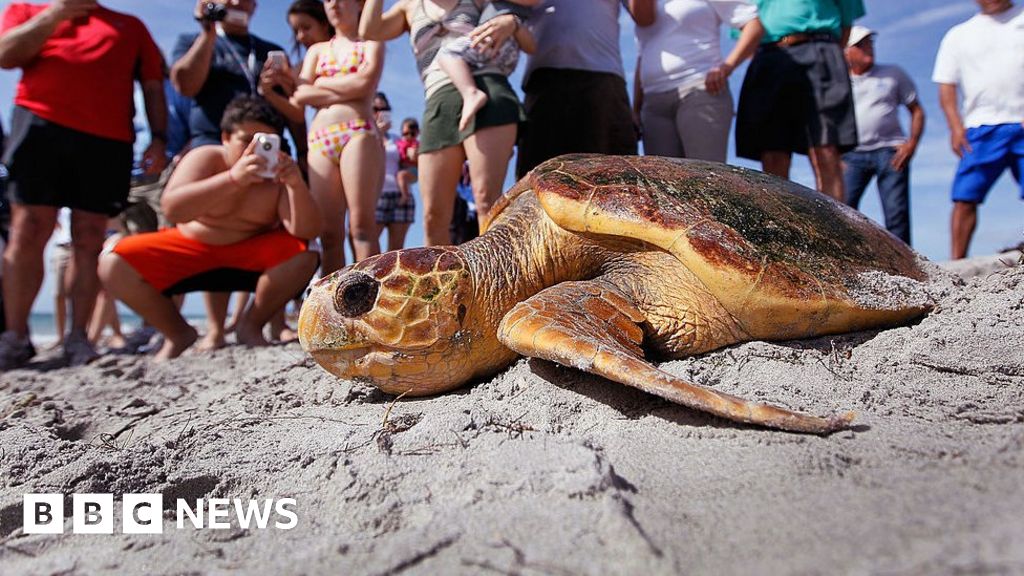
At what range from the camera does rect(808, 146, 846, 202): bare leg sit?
9.25 feet

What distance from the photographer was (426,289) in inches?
57.4

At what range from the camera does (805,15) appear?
2.83 meters

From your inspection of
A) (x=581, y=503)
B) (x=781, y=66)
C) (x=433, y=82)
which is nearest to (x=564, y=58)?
(x=433, y=82)

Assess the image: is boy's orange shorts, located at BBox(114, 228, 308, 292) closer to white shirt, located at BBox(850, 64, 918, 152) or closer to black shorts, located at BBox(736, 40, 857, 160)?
black shorts, located at BBox(736, 40, 857, 160)

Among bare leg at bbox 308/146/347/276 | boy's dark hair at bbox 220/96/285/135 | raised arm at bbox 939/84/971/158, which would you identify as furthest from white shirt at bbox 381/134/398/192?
raised arm at bbox 939/84/971/158

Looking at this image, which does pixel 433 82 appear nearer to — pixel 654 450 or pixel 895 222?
pixel 654 450

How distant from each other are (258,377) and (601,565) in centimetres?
175

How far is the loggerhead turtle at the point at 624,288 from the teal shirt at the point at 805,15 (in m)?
1.71

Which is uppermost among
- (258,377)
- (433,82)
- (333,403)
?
(433,82)

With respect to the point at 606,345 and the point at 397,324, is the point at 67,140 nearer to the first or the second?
the point at 397,324

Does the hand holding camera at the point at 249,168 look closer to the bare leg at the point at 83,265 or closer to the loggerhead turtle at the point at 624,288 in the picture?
the bare leg at the point at 83,265

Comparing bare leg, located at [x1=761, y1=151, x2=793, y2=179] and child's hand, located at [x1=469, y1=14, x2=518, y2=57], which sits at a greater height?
child's hand, located at [x1=469, y1=14, x2=518, y2=57]

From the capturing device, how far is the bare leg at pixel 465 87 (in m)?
2.21

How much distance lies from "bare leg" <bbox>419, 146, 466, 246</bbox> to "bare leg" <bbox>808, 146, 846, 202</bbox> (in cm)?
178
